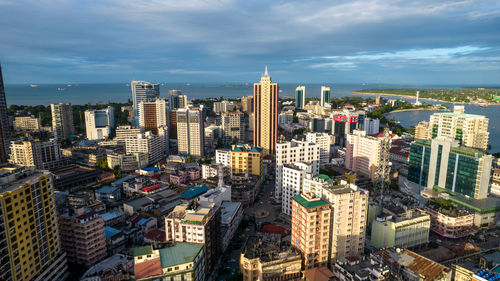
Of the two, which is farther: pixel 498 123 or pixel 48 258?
pixel 498 123

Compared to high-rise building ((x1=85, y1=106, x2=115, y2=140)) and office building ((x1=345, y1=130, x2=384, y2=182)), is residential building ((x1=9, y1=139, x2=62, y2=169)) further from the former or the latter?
office building ((x1=345, y1=130, x2=384, y2=182))

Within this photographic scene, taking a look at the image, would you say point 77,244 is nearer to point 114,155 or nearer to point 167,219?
point 167,219

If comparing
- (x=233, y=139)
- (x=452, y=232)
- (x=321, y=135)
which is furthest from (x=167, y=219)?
(x=233, y=139)

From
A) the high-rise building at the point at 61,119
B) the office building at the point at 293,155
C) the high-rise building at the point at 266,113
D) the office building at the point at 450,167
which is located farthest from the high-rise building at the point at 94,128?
the office building at the point at 450,167

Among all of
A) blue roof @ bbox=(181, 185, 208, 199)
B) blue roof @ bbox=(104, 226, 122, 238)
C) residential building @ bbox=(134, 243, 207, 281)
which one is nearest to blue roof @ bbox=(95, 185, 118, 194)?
blue roof @ bbox=(181, 185, 208, 199)

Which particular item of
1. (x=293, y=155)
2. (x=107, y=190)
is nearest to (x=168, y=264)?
(x=293, y=155)
